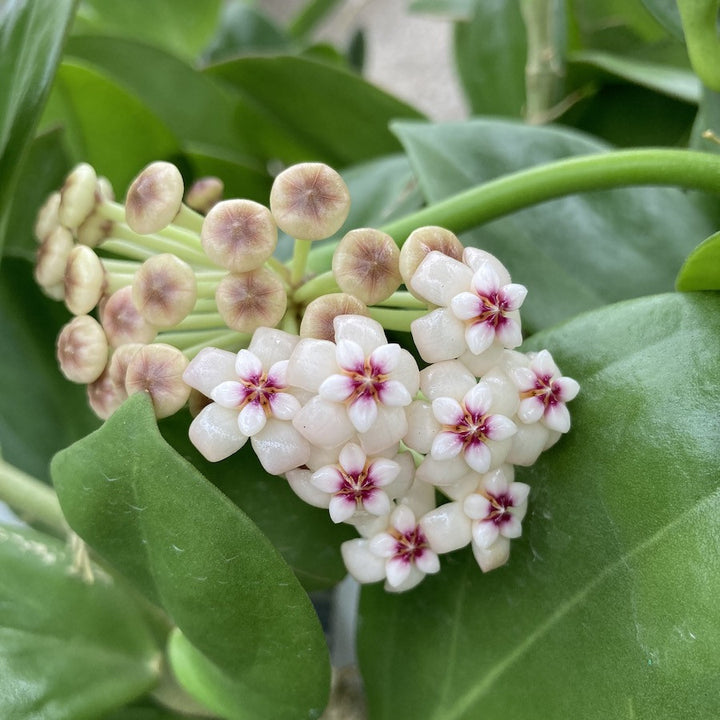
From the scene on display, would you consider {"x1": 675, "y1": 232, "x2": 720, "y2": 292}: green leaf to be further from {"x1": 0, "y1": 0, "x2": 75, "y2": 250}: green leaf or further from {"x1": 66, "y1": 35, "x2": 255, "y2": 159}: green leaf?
{"x1": 66, "y1": 35, "x2": 255, "y2": 159}: green leaf

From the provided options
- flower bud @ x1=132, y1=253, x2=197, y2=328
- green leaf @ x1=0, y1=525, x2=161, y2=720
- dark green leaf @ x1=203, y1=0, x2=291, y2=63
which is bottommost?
green leaf @ x1=0, y1=525, x2=161, y2=720

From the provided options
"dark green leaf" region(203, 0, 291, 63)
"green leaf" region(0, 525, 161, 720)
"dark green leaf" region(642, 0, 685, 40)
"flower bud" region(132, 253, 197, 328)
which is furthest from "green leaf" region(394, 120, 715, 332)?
"dark green leaf" region(203, 0, 291, 63)

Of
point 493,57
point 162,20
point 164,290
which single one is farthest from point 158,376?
point 162,20

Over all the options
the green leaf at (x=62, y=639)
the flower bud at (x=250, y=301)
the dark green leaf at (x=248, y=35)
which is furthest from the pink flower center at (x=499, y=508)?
the dark green leaf at (x=248, y=35)

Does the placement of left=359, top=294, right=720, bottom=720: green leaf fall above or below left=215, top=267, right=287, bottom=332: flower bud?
below

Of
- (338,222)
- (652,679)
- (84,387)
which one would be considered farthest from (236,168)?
(652,679)

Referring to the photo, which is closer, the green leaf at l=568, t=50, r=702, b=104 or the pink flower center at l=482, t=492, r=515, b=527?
the pink flower center at l=482, t=492, r=515, b=527

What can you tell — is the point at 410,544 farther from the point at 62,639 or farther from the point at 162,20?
the point at 162,20
